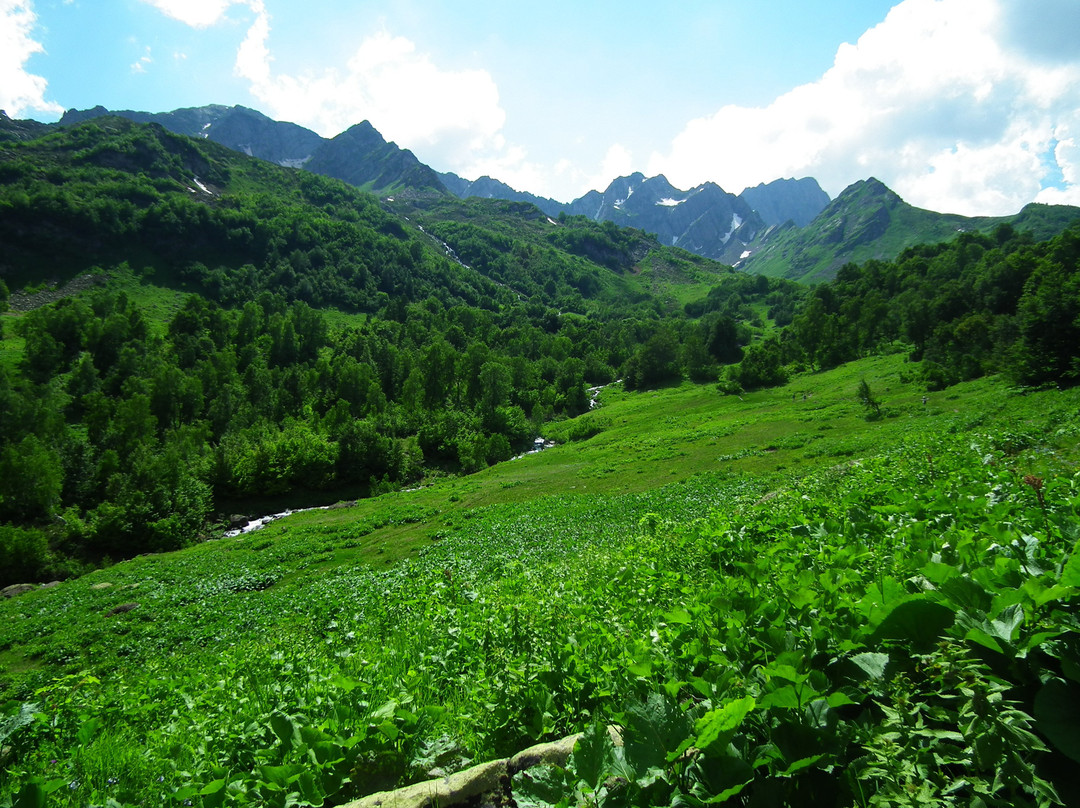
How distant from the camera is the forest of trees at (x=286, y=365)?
56125mm

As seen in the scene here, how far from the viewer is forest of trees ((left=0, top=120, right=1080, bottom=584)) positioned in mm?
56125

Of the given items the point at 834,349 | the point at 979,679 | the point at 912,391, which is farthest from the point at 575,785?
the point at 834,349

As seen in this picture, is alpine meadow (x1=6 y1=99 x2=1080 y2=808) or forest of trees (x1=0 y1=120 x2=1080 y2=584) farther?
forest of trees (x1=0 y1=120 x2=1080 y2=584)

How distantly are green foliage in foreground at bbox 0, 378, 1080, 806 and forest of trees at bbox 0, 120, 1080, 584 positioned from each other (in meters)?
48.7

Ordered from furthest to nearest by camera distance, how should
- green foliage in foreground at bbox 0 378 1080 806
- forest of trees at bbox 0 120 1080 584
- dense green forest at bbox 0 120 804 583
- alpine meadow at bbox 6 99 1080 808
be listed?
dense green forest at bbox 0 120 804 583 < forest of trees at bbox 0 120 1080 584 < alpine meadow at bbox 6 99 1080 808 < green foliage in foreground at bbox 0 378 1080 806

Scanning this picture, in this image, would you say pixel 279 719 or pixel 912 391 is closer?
pixel 279 719

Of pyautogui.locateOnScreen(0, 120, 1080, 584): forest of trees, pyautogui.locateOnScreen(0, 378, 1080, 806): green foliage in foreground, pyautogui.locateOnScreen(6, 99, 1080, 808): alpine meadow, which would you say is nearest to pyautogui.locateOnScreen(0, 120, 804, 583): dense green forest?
pyautogui.locateOnScreen(0, 120, 1080, 584): forest of trees

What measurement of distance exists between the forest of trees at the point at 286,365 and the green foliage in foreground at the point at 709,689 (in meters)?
48.7

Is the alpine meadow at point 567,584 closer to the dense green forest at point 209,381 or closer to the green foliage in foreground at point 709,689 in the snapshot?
the green foliage in foreground at point 709,689

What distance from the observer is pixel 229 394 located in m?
95.2

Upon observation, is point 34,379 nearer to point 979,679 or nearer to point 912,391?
point 979,679

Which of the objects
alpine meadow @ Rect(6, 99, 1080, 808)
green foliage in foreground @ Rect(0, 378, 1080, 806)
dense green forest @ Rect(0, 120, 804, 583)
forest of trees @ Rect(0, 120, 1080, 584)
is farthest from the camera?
dense green forest @ Rect(0, 120, 804, 583)

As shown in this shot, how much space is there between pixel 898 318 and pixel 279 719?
131 meters

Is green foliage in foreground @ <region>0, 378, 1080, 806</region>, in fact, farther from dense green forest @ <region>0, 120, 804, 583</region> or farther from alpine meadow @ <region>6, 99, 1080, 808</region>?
dense green forest @ <region>0, 120, 804, 583</region>
